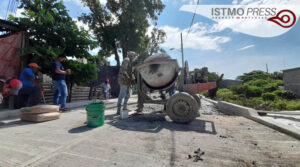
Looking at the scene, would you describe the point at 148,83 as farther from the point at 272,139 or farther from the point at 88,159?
the point at 272,139

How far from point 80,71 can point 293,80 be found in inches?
482

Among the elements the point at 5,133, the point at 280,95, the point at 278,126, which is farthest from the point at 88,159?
the point at 280,95

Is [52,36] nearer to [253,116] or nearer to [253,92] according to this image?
[253,116]

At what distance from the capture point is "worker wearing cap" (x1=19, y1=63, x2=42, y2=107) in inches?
150

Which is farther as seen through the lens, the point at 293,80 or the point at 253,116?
the point at 293,80

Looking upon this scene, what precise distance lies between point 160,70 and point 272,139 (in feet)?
8.94

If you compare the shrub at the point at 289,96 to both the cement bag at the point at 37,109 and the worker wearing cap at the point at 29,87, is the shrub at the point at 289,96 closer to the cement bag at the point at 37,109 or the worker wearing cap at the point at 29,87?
the cement bag at the point at 37,109

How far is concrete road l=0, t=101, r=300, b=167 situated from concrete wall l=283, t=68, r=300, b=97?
8.03m

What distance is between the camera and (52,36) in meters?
5.24

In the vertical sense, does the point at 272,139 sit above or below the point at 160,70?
below

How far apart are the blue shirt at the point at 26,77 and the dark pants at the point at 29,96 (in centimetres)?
14

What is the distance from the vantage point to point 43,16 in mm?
4691

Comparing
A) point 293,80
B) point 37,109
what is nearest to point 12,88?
point 37,109

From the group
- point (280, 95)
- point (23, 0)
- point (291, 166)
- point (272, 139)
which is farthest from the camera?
point (23, 0)
